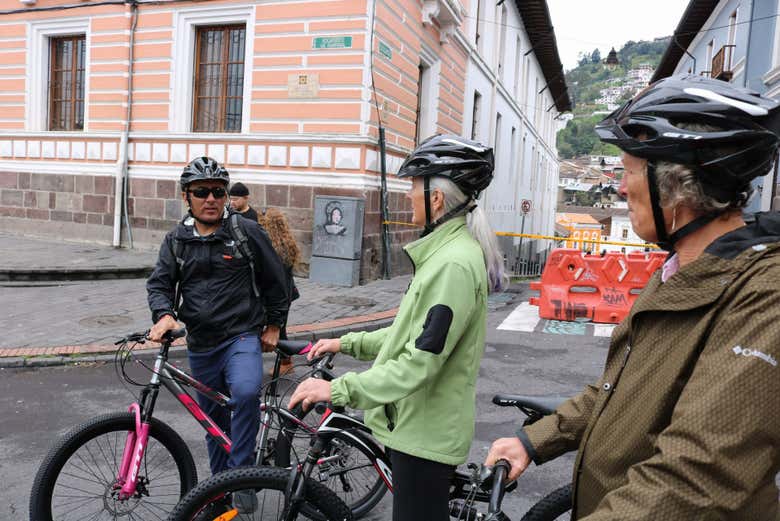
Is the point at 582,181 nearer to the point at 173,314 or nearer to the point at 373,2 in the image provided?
the point at 373,2

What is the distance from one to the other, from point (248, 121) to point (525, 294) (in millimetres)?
6269

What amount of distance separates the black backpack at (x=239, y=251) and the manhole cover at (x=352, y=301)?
584 centimetres

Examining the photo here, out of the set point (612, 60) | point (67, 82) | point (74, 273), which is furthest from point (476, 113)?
point (74, 273)

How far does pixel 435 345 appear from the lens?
199 centimetres

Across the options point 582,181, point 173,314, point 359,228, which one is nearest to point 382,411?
point 173,314

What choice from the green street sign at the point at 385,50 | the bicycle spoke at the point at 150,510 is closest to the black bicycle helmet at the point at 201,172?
the bicycle spoke at the point at 150,510

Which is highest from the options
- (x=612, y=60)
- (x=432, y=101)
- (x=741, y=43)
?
(x=612, y=60)

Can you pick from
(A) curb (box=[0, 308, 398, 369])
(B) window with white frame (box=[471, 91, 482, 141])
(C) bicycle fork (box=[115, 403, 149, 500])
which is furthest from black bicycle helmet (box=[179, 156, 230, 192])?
(B) window with white frame (box=[471, 91, 482, 141])

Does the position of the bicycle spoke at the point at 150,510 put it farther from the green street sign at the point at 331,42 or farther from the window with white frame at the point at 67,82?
the window with white frame at the point at 67,82

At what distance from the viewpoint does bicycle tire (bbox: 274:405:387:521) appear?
2.91 metres

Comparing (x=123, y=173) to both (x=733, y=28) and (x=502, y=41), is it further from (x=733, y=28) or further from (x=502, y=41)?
(x=733, y=28)

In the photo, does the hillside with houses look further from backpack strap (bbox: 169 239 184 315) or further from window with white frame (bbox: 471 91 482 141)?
backpack strap (bbox: 169 239 184 315)

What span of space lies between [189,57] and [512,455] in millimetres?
12510

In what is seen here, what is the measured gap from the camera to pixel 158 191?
12.7 m
